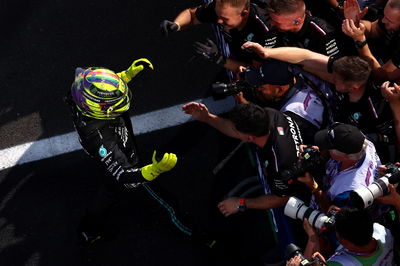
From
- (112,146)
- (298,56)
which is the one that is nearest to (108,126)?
(112,146)

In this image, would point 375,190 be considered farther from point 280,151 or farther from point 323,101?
point 323,101

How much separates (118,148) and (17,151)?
85.5 inches

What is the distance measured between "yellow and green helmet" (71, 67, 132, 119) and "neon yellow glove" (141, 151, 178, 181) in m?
0.64

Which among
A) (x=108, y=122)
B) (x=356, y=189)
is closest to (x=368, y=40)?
(x=356, y=189)

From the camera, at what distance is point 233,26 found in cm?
533

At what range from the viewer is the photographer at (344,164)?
161 inches

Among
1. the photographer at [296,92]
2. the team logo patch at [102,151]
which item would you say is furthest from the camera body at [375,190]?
the team logo patch at [102,151]

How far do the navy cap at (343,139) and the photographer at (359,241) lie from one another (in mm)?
496

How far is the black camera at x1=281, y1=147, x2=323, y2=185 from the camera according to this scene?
14.1 feet

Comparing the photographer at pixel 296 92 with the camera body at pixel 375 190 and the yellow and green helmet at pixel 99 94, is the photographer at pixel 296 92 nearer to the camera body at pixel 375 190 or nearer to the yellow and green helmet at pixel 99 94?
the camera body at pixel 375 190

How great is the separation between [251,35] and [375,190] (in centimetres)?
231

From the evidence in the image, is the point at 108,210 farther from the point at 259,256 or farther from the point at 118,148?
the point at 259,256

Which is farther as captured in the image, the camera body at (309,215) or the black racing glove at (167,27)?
the black racing glove at (167,27)

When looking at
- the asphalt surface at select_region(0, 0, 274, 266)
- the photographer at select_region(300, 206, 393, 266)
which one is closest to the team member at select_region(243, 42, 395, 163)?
the photographer at select_region(300, 206, 393, 266)
